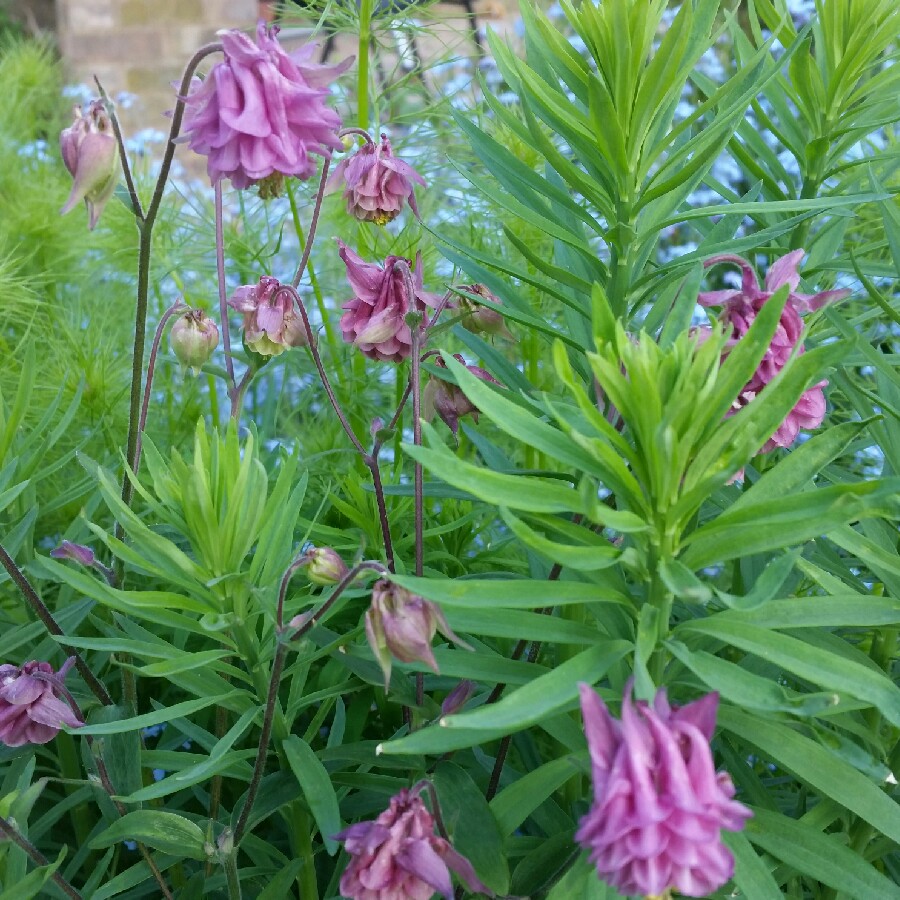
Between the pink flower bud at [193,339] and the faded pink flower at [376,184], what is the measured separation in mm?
176

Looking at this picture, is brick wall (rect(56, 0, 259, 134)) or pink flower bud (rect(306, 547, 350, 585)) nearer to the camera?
pink flower bud (rect(306, 547, 350, 585))

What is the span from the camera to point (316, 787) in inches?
27.7

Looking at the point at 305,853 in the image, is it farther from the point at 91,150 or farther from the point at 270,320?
the point at 91,150

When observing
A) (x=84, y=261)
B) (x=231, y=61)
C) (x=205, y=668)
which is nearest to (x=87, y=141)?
(x=231, y=61)

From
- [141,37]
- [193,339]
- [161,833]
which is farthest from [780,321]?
[141,37]

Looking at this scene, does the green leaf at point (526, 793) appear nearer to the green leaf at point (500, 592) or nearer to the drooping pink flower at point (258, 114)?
the green leaf at point (500, 592)

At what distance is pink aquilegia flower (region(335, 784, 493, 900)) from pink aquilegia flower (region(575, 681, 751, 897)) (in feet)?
0.41

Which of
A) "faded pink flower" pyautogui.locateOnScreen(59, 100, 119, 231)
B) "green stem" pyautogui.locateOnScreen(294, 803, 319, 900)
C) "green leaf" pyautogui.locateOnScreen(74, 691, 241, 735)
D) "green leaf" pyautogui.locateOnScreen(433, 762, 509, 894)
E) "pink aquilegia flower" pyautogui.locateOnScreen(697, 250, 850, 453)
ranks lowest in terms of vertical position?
"green stem" pyautogui.locateOnScreen(294, 803, 319, 900)

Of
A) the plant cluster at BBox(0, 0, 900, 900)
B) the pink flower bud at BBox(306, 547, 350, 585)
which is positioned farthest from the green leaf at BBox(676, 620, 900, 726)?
the pink flower bud at BBox(306, 547, 350, 585)

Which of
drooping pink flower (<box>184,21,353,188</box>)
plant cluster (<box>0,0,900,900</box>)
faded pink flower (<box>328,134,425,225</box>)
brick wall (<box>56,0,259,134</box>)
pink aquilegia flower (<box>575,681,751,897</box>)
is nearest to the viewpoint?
pink aquilegia flower (<box>575,681,751,897</box>)

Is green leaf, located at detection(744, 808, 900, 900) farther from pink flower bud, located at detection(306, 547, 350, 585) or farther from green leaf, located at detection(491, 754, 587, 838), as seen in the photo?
pink flower bud, located at detection(306, 547, 350, 585)

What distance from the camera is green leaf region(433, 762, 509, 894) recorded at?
2.13ft

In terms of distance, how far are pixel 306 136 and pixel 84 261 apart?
1.32 m

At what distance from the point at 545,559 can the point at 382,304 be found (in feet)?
0.85
